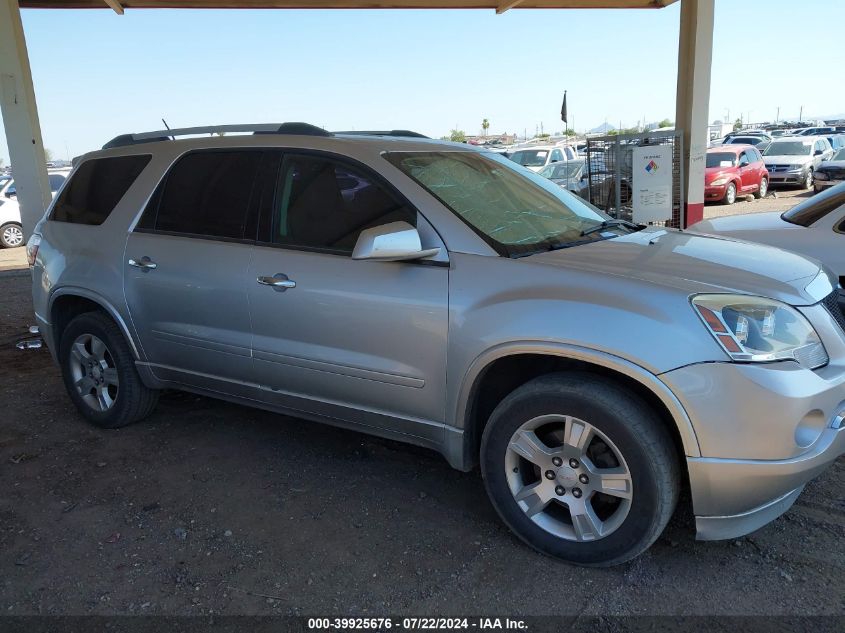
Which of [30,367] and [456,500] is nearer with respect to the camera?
[456,500]

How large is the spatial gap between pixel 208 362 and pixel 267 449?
68 cm

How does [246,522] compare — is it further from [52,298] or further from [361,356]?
[52,298]

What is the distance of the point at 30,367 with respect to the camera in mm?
6012

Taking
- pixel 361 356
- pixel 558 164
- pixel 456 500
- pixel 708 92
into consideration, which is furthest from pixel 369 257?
pixel 558 164

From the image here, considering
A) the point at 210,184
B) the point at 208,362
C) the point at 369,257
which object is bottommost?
the point at 208,362

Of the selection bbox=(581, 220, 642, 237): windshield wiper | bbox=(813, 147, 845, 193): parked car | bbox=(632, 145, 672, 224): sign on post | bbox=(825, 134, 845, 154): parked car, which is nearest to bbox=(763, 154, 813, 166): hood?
bbox=(813, 147, 845, 193): parked car

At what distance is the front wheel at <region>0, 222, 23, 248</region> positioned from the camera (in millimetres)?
15492

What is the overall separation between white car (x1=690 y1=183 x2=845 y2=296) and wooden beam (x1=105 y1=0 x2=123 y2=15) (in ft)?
25.3

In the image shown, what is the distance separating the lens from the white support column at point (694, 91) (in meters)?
8.34

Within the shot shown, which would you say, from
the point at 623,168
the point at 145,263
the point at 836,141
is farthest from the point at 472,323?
the point at 836,141

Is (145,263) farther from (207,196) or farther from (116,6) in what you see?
(116,6)

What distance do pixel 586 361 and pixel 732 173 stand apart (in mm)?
18090

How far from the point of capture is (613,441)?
8.61ft

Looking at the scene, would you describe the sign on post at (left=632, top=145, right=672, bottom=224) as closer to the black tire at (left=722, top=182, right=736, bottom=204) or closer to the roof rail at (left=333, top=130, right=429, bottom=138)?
the roof rail at (left=333, top=130, right=429, bottom=138)
